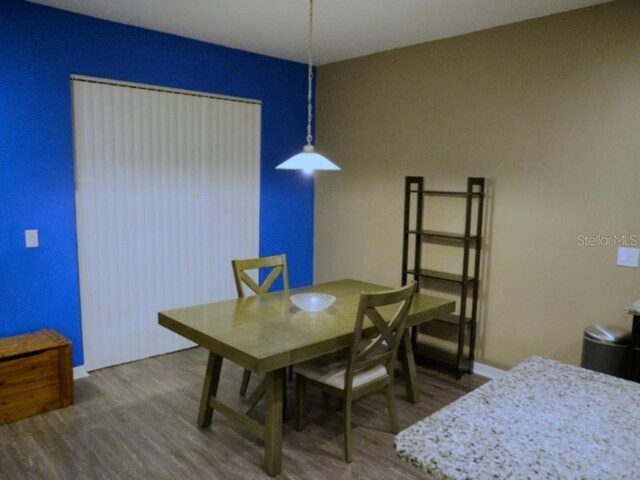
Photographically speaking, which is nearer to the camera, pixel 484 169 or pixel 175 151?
pixel 484 169

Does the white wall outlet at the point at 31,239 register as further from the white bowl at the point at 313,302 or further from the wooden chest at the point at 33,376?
the white bowl at the point at 313,302

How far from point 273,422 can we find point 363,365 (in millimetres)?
552

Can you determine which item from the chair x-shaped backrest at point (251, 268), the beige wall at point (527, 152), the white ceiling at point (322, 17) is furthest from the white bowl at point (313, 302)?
the white ceiling at point (322, 17)

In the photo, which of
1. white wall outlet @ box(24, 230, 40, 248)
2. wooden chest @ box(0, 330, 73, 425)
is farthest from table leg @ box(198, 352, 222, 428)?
white wall outlet @ box(24, 230, 40, 248)

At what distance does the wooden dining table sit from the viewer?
2.29 meters

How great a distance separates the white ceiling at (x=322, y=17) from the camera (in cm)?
311

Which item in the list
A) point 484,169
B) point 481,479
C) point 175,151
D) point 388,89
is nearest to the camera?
point 481,479

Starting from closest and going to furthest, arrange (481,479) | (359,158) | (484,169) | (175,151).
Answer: (481,479), (484,169), (175,151), (359,158)

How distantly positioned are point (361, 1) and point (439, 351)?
2708mm

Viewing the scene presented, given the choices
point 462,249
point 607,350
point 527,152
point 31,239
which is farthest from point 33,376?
point 527,152

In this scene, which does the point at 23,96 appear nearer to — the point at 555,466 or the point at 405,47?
the point at 405,47

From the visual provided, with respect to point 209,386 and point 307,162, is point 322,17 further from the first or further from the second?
point 209,386

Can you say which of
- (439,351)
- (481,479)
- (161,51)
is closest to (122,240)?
(161,51)

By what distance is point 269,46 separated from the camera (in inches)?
165
